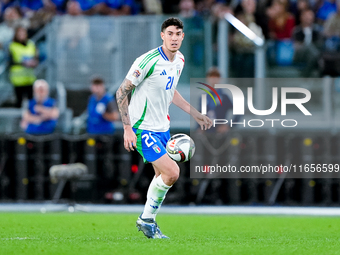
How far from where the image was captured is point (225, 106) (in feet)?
48.9

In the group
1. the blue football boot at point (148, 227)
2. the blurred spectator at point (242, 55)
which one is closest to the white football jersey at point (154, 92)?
the blue football boot at point (148, 227)

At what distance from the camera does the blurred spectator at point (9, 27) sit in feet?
56.4

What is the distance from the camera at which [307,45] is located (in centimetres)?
1609

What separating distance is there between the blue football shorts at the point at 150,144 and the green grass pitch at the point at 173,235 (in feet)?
3.33

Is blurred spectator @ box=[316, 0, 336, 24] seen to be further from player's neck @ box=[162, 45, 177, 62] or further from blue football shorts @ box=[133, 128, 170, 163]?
blue football shorts @ box=[133, 128, 170, 163]

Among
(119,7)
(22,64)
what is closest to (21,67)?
(22,64)

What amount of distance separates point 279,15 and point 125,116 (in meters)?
9.34

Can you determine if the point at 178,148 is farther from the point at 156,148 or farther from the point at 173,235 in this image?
the point at 173,235

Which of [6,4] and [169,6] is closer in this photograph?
[169,6]

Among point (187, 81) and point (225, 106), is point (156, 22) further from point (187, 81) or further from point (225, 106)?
point (225, 106)

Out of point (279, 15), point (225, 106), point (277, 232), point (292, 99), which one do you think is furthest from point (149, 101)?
point (279, 15)

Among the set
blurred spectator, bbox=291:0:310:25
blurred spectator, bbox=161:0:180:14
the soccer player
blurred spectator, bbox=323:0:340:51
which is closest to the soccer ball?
the soccer player

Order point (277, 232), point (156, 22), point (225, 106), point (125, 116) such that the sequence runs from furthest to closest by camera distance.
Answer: point (156, 22)
point (225, 106)
point (277, 232)
point (125, 116)

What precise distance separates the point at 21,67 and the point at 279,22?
6.13m
